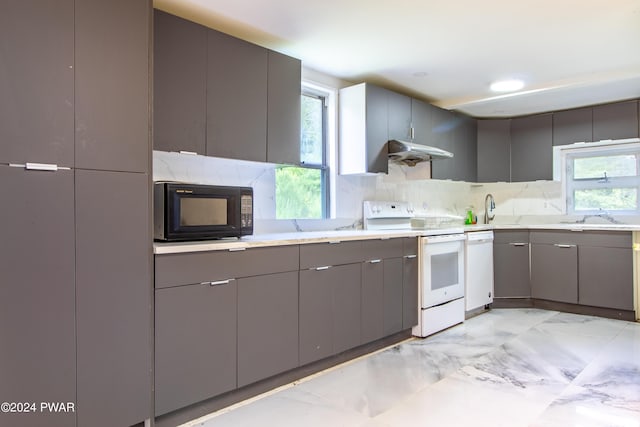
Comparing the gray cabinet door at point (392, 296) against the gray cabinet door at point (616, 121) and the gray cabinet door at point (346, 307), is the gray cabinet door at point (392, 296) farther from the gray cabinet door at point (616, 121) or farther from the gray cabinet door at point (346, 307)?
the gray cabinet door at point (616, 121)

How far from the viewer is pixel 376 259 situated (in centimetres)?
320

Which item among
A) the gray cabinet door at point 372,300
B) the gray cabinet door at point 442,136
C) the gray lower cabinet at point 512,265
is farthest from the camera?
the gray lower cabinet at point 512,265

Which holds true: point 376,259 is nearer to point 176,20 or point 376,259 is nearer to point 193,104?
point 193,104

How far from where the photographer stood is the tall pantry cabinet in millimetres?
1604

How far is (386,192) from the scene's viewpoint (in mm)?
4332

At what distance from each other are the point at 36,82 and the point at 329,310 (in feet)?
6.70

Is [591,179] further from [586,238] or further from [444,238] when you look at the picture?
[444,238]

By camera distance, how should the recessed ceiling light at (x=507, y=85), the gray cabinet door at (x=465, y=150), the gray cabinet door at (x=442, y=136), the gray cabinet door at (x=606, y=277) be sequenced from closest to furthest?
the recessed ceiling light at (x=507, y=85), the gray cabinet door at (x=606, y=277), the gray cabinet door at (x=442, y=136), the gray cabinet door at (x=465, y=150)

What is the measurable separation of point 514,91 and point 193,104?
327 centimetres

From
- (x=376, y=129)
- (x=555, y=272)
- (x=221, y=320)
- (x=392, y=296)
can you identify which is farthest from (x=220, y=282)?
(x=555, y=272)

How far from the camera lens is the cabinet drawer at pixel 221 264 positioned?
2.03 meters

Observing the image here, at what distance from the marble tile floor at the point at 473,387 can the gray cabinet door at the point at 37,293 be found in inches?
30.7

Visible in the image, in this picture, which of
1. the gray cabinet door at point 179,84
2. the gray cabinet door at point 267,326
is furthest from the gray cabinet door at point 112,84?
the gray cabinet door at point 267,326

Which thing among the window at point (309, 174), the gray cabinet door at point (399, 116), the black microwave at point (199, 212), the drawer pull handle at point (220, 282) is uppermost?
the gray cabinet door at point (399, 116)
